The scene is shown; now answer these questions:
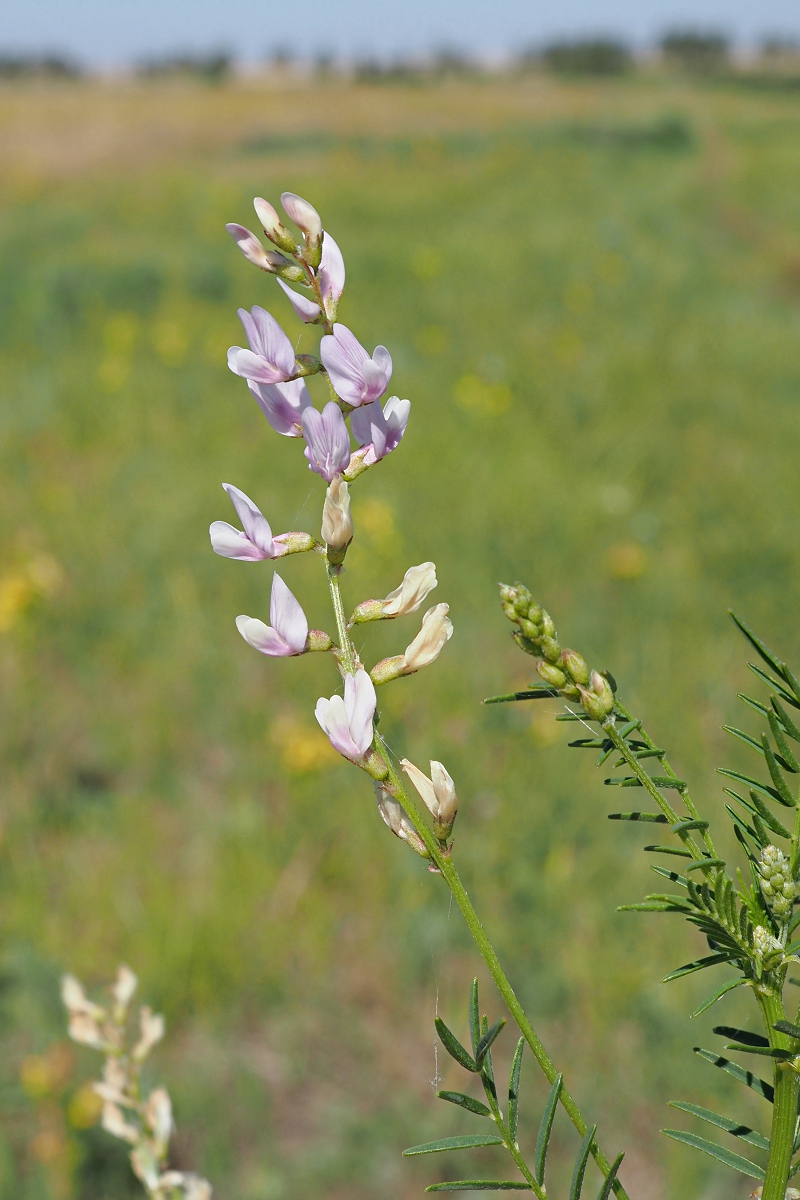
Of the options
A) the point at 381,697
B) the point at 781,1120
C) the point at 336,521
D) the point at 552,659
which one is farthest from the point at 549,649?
the point at 381,697

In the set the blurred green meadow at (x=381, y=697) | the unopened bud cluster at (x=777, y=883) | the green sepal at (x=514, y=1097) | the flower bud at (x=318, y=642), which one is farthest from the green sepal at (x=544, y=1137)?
the blurred green meadow at (x=381, y=697)

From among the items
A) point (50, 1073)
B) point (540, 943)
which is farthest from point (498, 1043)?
point (50, 1073)

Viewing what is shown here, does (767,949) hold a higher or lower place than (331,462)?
lower

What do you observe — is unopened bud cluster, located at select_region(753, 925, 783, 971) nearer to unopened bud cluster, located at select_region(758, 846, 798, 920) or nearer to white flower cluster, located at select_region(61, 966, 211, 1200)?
unopened bud cluster, located at select_region(758, 846, 798, 920)

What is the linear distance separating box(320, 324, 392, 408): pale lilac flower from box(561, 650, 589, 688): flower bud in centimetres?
15

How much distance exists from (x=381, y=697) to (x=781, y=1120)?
2587mm

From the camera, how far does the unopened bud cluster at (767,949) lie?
1.34 feet

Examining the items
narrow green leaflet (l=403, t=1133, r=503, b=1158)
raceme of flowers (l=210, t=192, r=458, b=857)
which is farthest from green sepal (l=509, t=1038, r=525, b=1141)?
raceme of flowers (l=210, t=192, r=458, b=857)

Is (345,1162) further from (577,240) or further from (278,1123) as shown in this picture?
(577,240)

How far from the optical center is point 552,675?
1.37 ft

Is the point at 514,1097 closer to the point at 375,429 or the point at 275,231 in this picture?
the point at 375,429

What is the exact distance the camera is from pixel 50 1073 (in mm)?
1827

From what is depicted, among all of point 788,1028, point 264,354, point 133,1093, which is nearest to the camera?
point 788,1028

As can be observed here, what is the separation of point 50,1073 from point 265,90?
3681cm
